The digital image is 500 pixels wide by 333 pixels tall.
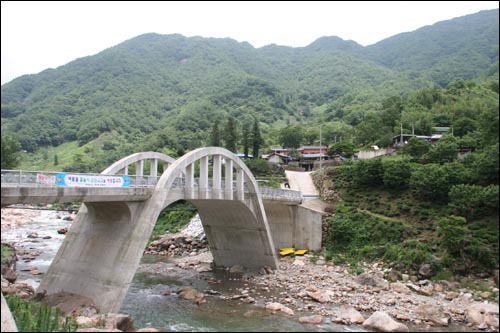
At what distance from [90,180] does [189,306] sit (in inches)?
397

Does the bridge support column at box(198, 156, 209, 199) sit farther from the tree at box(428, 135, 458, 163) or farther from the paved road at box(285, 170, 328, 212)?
the tree at box(428, 135, 458, 163)

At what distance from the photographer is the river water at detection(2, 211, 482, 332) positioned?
816 inches

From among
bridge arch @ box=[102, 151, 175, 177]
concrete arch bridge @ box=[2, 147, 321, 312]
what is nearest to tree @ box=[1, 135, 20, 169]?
concrete arch bridge @ box=[2, 147, 321, 312]

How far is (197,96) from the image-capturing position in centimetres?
14338

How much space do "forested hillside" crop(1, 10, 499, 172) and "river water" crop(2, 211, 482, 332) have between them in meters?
32.7

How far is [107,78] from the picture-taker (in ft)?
464

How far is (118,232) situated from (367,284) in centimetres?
1688

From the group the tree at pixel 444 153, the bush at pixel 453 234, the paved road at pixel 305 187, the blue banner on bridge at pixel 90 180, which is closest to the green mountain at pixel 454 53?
the paved road at pixel 305 187

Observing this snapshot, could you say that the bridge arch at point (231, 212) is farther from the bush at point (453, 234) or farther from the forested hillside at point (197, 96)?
the forested hillside at point (197, 96)

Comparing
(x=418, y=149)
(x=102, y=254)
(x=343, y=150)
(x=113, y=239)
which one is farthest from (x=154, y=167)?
(x=343, y=150)

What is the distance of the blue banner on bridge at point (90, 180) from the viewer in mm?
17438

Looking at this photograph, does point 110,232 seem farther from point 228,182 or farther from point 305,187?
point 305,187

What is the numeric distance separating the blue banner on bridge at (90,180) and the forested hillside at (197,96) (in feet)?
134

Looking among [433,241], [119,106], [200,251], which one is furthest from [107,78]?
[433,241]
